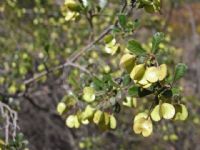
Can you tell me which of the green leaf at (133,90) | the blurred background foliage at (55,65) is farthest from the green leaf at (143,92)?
the blurred background foliage at (55,65)

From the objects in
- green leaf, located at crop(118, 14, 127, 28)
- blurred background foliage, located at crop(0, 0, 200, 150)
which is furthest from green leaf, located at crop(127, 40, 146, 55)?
blurred background foliage, located at crop(0, 0, 200, 150)

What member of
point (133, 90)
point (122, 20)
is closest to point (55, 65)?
point (122, 20)

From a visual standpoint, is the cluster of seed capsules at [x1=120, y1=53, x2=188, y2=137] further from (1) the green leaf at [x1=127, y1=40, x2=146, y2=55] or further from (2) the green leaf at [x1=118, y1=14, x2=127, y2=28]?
(2) the green leaf at [x1=118, y1=14, x2=127, y2=28]

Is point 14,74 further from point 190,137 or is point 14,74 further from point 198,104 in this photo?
point 190,137

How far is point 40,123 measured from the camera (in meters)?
4.81

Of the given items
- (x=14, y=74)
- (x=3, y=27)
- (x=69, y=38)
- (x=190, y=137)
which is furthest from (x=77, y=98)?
(x=190, y=137)

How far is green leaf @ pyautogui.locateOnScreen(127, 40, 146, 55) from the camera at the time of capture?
118 cm

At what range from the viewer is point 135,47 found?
3.89ft

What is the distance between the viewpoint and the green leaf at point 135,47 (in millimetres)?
1176

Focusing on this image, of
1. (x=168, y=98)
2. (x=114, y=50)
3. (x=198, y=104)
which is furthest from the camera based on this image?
(x=198, y=104)

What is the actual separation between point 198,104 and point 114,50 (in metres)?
3.17

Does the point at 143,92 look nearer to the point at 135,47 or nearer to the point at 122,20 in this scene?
the point at 135,47

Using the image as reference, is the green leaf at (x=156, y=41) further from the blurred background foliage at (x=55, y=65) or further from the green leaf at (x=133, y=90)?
the blurred background foliage at (x=55, y=65)

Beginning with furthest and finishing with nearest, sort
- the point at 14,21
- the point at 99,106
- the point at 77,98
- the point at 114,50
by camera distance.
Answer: the point at 14,21, the point at 77,98, the point at 114,50, the point at 99,106
